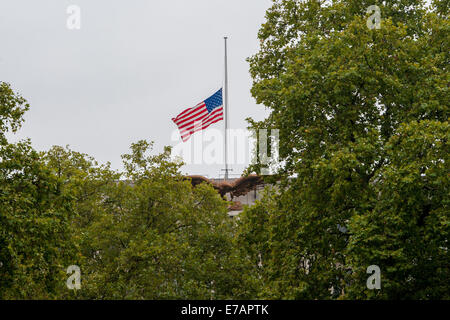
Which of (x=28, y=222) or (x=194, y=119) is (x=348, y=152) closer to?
(x=28, y=222)

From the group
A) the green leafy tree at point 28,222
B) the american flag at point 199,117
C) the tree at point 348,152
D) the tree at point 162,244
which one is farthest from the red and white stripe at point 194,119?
the green leafy tree at point 28,222

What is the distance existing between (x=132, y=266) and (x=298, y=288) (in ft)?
34.9

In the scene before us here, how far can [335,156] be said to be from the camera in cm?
2364

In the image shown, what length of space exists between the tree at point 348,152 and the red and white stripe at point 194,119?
42.8 ft

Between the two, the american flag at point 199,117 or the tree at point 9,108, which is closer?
the tree at point 9,108

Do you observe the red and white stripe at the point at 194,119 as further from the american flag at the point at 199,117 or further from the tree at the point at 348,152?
the tree at the point at 348,152

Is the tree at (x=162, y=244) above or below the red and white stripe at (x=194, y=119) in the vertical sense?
below

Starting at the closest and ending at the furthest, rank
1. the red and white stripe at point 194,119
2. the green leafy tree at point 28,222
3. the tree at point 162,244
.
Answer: the green leafy tree at point 28,222 → the tree at point 162,244 → the red and white stripe at point 194,119

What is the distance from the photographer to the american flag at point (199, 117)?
41.6m

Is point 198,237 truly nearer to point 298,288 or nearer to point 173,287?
point 173,287

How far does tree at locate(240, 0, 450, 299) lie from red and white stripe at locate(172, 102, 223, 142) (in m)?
13.1

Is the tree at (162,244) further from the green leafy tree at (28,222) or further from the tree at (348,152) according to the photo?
the green leafy tree at (28,222)

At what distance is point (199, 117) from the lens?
137 ft

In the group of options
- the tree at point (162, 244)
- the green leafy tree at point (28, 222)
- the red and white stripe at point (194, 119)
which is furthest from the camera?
the red and white stripe at point (194, 119)
